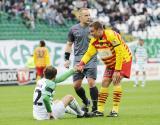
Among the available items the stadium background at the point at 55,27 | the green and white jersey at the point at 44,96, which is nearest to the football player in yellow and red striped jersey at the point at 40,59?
the stadium background at the point at 55,27

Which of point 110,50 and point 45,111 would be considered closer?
point 45,111

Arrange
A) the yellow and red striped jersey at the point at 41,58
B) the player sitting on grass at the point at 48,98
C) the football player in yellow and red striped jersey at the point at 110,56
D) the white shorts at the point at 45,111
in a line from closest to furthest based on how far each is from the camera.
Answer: the player sitting on grass at the point at 48,98 → the white shorts at the point at 45,111 → the football player in yellow and red striped jersey at the point at 110,56 → the yellow and red striped jersey at the point at 41,58

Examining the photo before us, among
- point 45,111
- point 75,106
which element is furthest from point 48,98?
point 75,106

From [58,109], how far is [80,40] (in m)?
2.81

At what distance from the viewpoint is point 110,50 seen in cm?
1538

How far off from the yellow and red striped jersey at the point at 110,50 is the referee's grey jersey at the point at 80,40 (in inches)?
45.3

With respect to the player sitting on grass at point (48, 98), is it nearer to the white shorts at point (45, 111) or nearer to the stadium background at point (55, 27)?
the white shorts at point (45, 111)

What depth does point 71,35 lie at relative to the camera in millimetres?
17000

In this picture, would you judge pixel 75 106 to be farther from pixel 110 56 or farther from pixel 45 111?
pixel 110 56

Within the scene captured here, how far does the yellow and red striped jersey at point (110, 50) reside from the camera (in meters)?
15.1

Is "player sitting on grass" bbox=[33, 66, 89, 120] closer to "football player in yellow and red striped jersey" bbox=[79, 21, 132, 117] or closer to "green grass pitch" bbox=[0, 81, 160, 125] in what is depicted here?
"green grass pitch" bbox=[0, 81, 160, 125]

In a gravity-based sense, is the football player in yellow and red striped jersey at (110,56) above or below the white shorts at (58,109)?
above

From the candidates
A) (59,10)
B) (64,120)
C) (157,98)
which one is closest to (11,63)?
(59,10)

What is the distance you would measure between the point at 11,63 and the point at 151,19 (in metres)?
12.8
